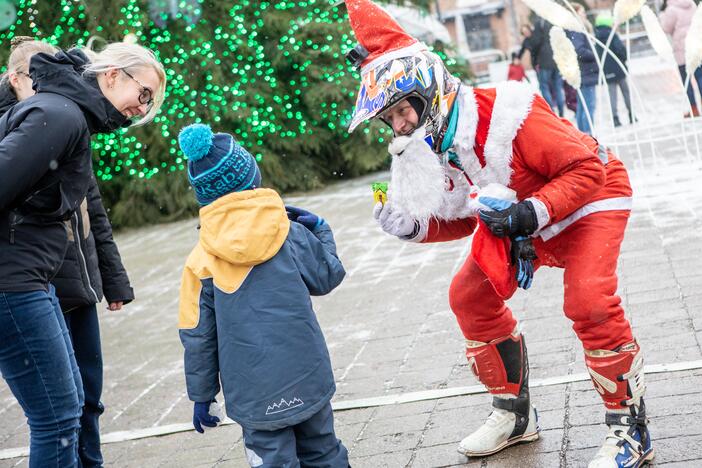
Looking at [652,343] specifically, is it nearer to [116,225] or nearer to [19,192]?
[19,192]

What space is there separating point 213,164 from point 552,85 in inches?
506

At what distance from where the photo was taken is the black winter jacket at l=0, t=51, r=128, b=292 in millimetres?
3037

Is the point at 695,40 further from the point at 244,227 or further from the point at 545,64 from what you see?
the point at 545,64

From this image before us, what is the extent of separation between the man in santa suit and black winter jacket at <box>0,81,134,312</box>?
1237 mm

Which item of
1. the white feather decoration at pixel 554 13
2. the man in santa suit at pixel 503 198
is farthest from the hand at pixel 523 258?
the white feather decoration at pixel 554 13

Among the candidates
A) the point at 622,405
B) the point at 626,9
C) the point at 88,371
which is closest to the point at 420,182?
the point at 622,405

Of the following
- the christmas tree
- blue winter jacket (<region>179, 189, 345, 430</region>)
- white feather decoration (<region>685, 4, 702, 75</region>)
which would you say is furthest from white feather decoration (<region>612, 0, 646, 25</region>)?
the christmas tree

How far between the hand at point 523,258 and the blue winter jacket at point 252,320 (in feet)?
2.64

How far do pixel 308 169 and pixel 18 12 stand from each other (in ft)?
14.3

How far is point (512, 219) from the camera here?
130 inches

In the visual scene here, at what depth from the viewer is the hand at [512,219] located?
3.30m

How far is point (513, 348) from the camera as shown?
378 cm

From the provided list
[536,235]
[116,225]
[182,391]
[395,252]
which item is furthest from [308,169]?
[536,235]

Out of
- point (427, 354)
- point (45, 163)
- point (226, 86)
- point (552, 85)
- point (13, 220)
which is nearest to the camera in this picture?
point (45, 163)
